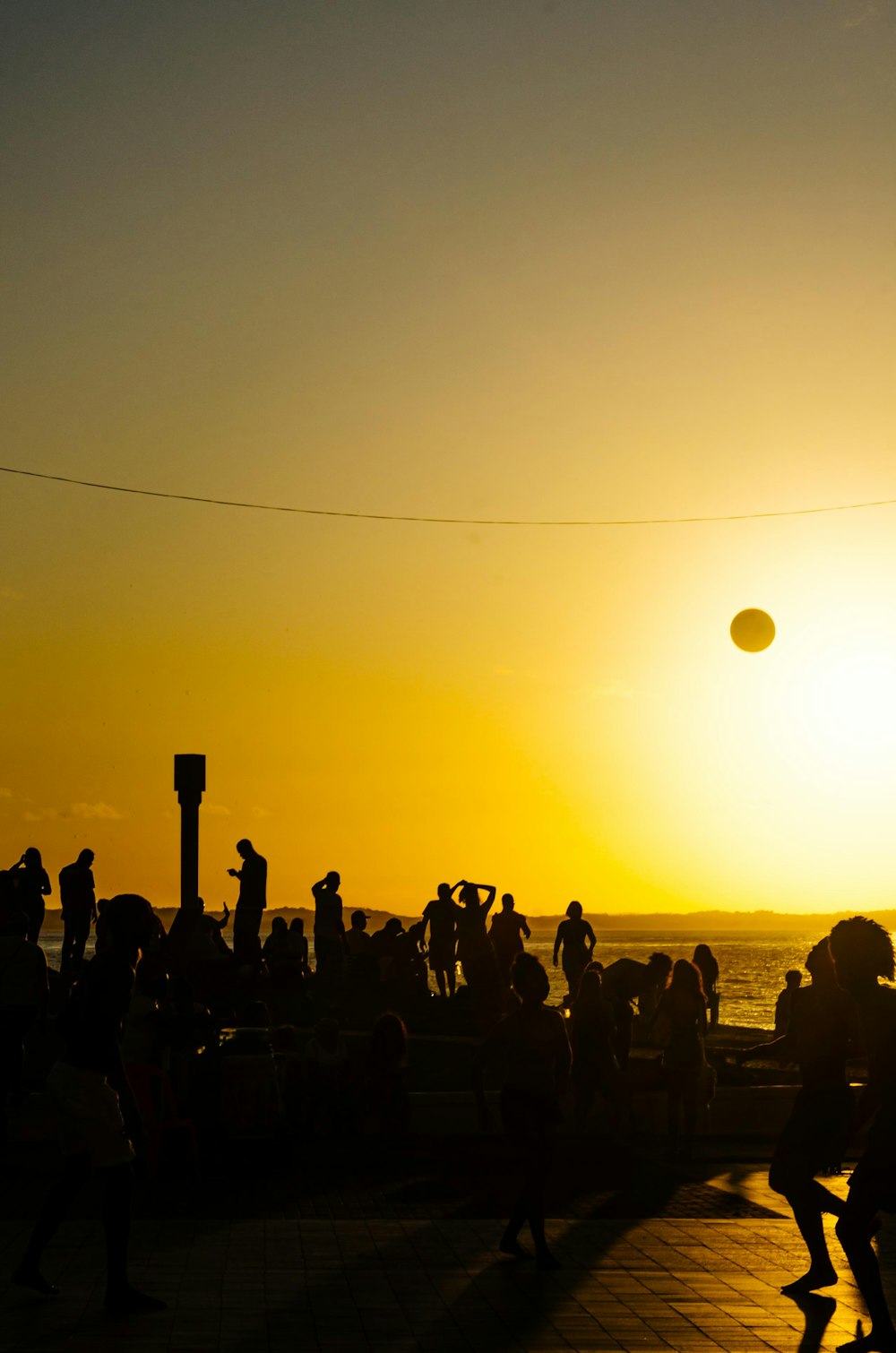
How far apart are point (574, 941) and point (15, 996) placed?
938 cm

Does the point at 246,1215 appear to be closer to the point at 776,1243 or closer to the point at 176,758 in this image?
the point at 776,1243

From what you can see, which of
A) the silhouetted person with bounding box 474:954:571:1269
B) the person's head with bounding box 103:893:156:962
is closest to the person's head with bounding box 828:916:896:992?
the silhouetted person with bounding box 474:954:571:1269

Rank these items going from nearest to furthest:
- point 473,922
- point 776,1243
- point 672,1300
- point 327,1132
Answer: point 672,1300 < point 776,1243 < point 327,1132 < point 473,922

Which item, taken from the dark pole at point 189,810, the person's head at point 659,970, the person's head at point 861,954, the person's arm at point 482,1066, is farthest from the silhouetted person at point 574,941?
the person's head at point 861,954

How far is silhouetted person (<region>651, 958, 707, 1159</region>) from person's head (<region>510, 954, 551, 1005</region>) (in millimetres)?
4682

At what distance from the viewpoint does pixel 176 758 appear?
23281mm

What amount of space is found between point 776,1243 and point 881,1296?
2902mm

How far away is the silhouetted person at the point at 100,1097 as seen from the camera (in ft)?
24.6

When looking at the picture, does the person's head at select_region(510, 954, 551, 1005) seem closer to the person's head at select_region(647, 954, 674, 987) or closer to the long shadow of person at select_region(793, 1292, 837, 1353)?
the long shadow of person at select_region(793, 1292, 837, 1353)

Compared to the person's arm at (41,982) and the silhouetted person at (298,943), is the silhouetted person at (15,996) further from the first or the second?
the silhouetted person at (298,943)

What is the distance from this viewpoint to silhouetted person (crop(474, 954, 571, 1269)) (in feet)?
29.2

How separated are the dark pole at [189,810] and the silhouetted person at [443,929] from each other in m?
3.62

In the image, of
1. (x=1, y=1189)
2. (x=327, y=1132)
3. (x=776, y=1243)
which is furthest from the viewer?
(x=327, y=1132)

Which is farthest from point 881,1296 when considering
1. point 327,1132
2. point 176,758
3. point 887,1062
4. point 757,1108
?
point 176,758
